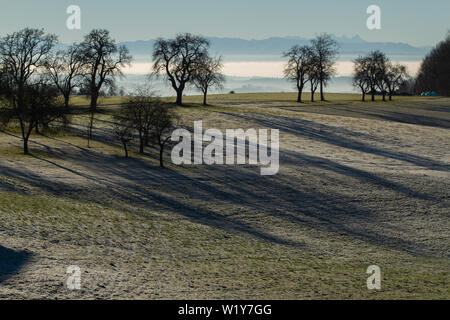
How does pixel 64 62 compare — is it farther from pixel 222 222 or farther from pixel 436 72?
pixel 436 72

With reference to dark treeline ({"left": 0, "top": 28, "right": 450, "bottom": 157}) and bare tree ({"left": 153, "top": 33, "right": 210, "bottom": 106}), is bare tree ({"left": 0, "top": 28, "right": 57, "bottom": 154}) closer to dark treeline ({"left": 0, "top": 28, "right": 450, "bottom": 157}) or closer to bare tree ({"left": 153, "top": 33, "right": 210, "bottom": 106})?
dark treeline ({"left": 0, "top": 28, "right": 450, "bottom": 157})

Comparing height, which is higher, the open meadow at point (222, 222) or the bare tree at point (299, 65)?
the bare tree at point (299, 65)

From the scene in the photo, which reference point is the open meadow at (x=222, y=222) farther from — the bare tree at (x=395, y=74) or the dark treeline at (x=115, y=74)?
the bare tree at (x=395, y=74)

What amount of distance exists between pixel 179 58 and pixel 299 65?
30938 mm

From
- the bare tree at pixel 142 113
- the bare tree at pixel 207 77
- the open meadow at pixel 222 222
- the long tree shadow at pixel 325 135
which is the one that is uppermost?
the bare tree at pixel 207 77

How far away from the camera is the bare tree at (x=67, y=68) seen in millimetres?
72787

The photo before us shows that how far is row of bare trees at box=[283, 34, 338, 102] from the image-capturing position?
10469 centimetres

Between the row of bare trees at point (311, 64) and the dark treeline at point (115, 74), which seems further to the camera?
the row of bare trees at point (311, 64)

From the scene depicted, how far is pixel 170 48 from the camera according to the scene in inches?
3388

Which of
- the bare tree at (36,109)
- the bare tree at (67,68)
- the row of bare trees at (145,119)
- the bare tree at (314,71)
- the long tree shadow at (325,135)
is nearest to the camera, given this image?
the bare tree at (36,109)

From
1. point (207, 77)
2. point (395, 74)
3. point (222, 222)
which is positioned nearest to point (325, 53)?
point (395, 74)

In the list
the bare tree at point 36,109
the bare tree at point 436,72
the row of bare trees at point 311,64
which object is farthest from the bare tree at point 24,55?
the bare tree at point 436,72

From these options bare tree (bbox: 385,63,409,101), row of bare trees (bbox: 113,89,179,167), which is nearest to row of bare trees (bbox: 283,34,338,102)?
bare tree (bbox: 385,63,409,101)
